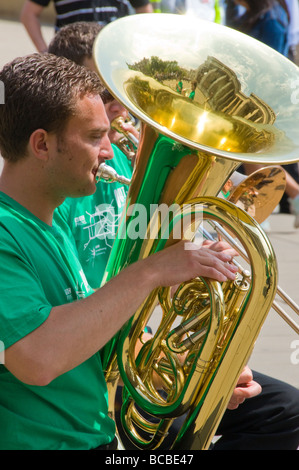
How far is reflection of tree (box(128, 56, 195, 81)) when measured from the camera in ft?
6.02

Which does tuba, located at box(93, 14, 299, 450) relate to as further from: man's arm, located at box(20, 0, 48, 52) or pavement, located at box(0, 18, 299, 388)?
man's arm, located at box(20, 0, 48, 52)

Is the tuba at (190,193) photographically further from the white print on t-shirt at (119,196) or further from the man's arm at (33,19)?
the man's arm at (33,19)

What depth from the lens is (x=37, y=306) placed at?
1366 millimetres

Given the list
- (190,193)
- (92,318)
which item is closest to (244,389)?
(190,193)

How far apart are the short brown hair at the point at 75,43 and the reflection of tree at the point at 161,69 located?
0.63 meters

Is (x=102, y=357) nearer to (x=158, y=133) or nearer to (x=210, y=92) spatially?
(x=158, y=133)

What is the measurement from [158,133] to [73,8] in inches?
103

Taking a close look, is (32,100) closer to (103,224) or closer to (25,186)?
(25,186)

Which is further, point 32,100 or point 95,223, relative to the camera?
point 95,223

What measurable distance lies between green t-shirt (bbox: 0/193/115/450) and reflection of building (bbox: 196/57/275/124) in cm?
57

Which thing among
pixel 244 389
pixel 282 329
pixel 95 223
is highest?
pixel 95 223

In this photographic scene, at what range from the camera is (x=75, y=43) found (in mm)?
2465

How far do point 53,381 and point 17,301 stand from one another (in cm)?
22

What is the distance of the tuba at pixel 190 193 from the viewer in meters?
1.57
